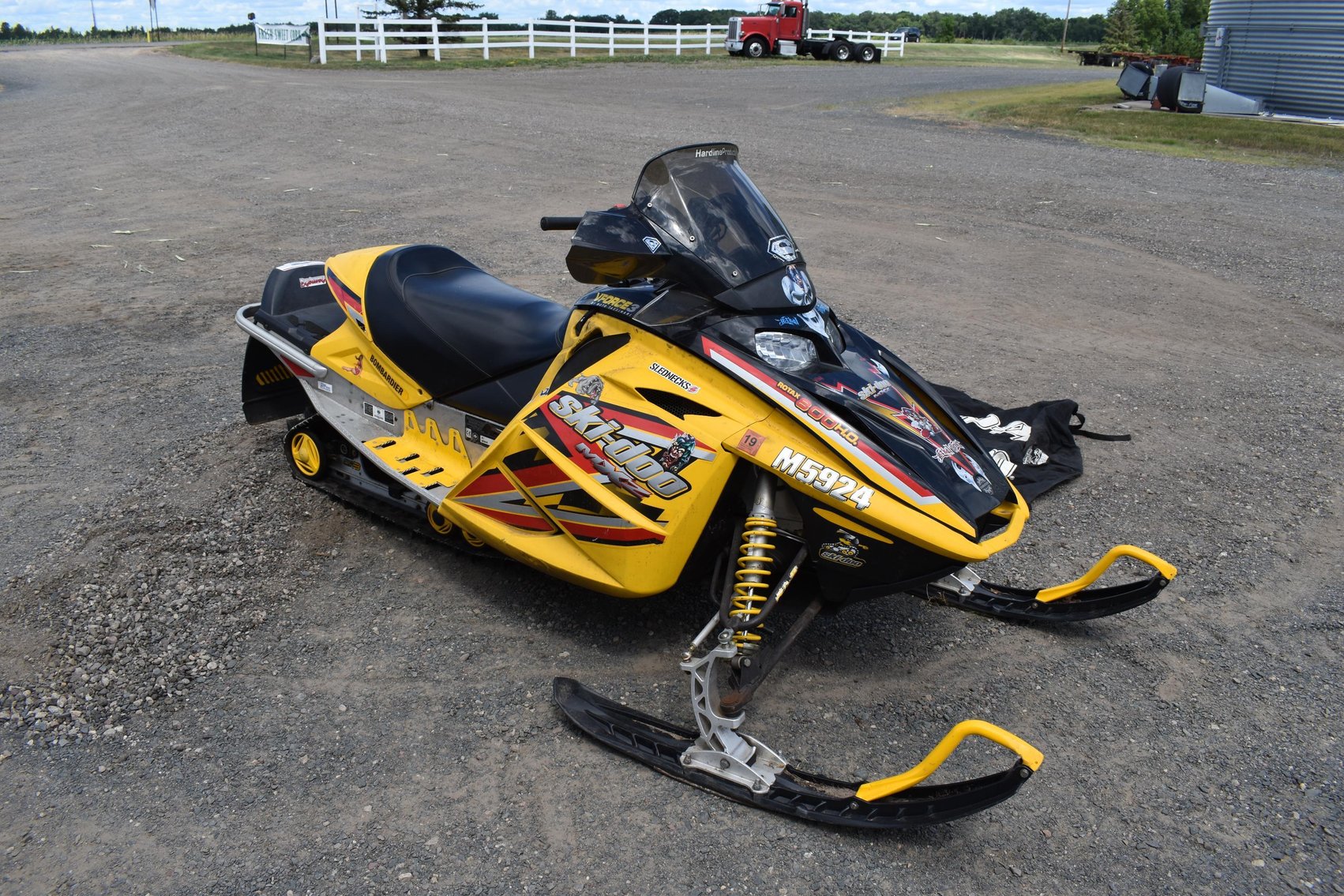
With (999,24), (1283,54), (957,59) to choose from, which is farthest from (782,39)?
(999,24)

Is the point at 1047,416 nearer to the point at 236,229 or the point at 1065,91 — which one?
the point at 236,229

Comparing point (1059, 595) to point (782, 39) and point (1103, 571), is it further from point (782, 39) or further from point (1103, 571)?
point (782, 39)

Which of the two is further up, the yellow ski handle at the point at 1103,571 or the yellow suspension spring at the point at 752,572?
the yellow suspension spring at the point at 752,572

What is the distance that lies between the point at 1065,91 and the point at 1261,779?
92.6 feet

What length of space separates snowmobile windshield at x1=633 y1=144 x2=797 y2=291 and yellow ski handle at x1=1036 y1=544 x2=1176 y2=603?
5.89ft

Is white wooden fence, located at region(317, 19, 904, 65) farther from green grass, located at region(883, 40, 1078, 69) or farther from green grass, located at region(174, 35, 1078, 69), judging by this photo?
green grass, located at region(883, 40, 1078, 69)

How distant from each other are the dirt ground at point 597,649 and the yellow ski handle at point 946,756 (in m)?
0.17

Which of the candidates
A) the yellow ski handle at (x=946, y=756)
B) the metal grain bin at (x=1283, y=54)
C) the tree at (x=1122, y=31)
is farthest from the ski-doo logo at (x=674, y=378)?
the tree at (x=1122, y=31)

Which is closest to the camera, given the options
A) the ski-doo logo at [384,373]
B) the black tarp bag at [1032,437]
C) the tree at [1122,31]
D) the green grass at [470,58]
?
the ski-doo logo at [384,373]

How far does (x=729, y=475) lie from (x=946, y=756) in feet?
3.75

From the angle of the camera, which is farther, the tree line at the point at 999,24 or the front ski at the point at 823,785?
the tree line at the point at 999,24

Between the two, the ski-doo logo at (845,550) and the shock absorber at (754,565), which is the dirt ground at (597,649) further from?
the ski-doo logo at (845,550)

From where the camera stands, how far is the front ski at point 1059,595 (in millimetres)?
4242

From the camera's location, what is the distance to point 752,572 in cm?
351
